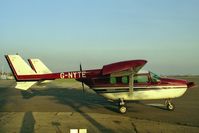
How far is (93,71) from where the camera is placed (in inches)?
770

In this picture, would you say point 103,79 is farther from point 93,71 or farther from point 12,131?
point 12,131

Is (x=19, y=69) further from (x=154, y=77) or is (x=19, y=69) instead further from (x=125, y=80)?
(x=154, y=77)

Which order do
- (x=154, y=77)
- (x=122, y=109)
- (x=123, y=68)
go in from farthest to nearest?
(x=154, y=77) < (x=122, y=109) < (x=123, y=68)

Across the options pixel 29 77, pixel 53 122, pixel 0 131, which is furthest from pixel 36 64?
pixel 0 131

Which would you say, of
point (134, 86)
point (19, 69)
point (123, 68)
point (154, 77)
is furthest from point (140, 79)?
point (19, 69)

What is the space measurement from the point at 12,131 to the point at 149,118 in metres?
6.64

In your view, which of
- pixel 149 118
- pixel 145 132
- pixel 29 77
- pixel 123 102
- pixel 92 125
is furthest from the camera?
pixel 29 77

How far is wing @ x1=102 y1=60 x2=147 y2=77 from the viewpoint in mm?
17156

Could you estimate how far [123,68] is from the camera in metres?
17.3

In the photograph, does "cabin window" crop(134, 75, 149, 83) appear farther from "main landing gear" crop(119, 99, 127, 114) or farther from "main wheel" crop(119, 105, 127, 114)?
"main wheel" crop(119, 105, 127, 114)

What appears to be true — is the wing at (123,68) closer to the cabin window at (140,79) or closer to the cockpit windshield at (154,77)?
the cabin window at (140,79)

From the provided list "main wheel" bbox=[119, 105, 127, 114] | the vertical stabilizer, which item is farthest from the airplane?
the vertical stabilizer

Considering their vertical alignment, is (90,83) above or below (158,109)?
above

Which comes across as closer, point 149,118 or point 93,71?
point 149,118
